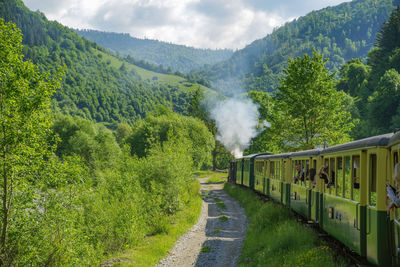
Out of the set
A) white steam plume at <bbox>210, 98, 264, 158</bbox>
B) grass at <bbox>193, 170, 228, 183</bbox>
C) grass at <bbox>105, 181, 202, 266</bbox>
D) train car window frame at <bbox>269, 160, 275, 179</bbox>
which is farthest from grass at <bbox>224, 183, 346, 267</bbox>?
grass at <bbox>193, 170, 228, 183</bbox>

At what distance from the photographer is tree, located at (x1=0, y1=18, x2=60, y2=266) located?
1031 cm

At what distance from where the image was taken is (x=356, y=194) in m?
9.21

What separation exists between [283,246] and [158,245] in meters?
5.98

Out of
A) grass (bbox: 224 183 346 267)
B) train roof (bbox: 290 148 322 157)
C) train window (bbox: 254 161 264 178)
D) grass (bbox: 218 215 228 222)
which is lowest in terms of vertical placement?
grass (bbox: 218 215 228 222)

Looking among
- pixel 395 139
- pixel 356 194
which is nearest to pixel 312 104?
pixel 356 194

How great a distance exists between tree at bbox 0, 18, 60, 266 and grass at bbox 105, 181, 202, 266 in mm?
4421

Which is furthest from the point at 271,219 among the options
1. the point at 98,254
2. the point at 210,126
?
the point at 210,126

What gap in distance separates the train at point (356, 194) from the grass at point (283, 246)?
1.87 feet

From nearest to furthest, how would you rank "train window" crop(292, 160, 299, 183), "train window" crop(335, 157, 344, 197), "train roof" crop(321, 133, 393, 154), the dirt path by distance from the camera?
"train roof" crop(321, 133, 393, 154) < "train window" crop(335, 157, 344, 197) < the dirt path < "train window" crop(292, 160, 299, 183)

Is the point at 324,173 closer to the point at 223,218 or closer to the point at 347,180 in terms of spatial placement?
the point at 347,180

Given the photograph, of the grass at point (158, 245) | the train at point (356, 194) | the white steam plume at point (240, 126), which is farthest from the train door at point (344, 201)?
the white steam plume at point (240, 126)

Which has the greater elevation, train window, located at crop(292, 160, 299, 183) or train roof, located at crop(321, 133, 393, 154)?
train roof, located at crop(321, 133, 393, 154)

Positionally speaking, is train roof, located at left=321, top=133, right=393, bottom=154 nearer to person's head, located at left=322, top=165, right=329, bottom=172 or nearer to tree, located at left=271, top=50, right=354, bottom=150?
person's head, located at left=322, top=165, right=329, bottom=172

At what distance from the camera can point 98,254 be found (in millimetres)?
13148
